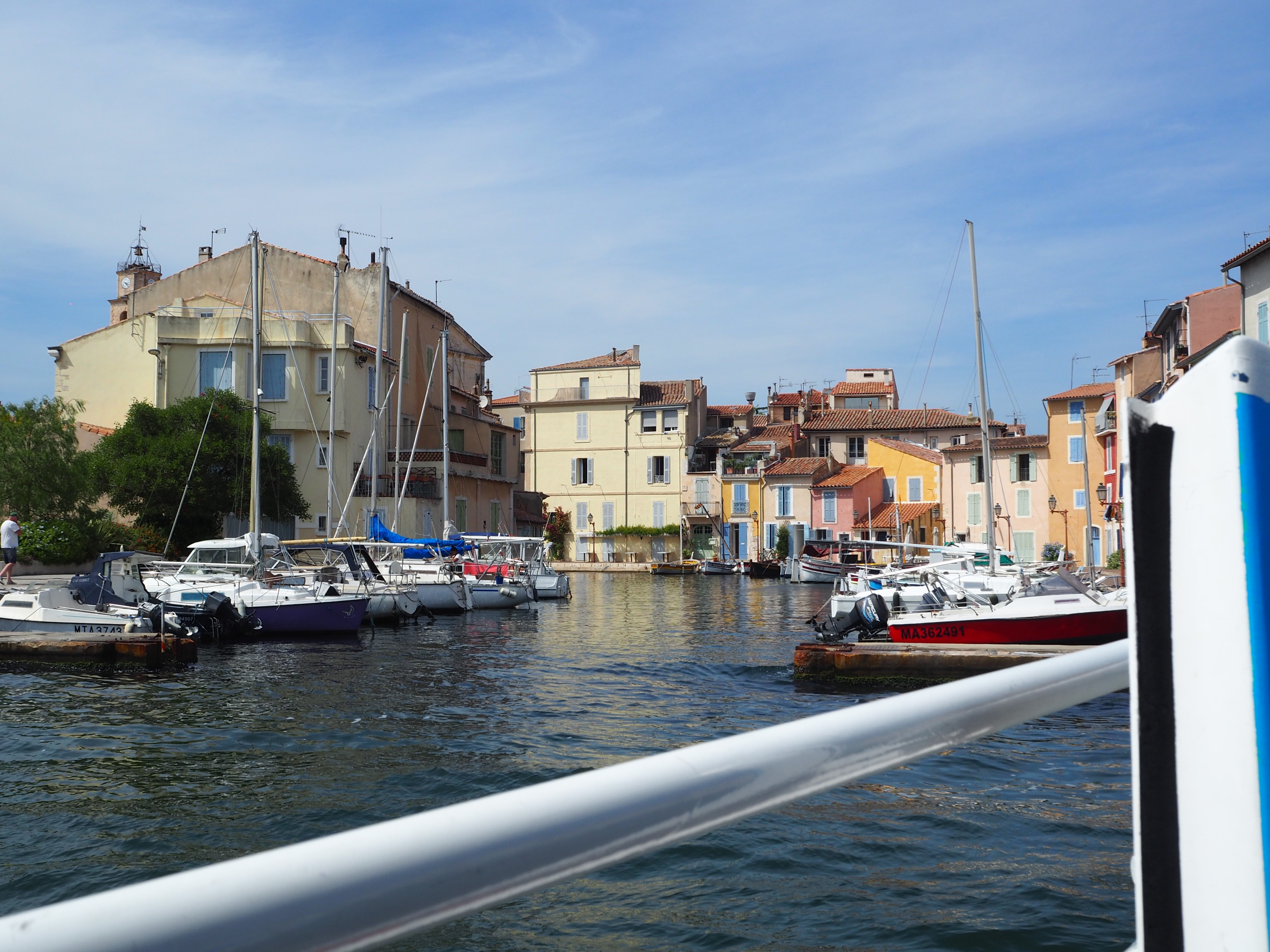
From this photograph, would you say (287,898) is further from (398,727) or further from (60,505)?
(60,505)

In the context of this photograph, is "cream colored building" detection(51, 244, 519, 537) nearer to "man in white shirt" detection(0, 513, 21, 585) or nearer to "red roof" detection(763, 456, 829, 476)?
"man in white shirt" detection(0, 513, 21, 585)

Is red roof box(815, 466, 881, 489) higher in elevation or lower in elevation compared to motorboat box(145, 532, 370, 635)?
higher

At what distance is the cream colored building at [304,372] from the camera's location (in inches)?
1657

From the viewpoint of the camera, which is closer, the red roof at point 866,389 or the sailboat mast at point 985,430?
the sailboat mast at point 985,430

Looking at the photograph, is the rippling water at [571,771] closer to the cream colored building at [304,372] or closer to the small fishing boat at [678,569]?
the cream colored building at [304,372]

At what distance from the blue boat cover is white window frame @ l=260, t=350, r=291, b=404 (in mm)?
10854

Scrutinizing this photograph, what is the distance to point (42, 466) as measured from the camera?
1244 inches

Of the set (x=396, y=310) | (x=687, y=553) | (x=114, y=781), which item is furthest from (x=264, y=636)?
(x=687, y=553)

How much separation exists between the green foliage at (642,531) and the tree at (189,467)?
26.6 meters

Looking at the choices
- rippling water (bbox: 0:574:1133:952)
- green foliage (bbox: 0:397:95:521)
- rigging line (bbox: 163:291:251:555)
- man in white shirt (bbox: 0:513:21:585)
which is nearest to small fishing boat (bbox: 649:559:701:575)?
rigging line (bbox: 163:291:251:555)

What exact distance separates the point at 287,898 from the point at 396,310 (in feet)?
170

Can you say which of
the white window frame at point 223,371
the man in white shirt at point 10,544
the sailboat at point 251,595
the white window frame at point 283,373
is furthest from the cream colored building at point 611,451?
the man in white shirt at point 10,544

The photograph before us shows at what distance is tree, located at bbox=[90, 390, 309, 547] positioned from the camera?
34750 mm

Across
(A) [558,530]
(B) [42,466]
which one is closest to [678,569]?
(A) [558,530]
